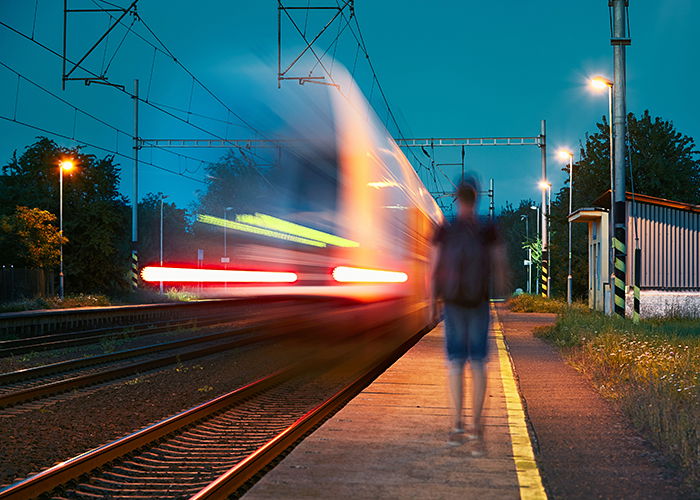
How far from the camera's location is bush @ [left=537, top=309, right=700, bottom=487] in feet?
21.3

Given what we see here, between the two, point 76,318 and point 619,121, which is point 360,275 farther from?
point 76,318

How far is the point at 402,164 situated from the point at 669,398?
8361 millimetres

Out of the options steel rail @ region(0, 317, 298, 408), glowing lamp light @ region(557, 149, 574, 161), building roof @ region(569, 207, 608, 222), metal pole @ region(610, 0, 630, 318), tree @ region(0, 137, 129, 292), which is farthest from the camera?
tree @ region(0, 137, 129, 292)

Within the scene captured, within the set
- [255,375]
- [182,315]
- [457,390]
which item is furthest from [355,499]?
[182,315]

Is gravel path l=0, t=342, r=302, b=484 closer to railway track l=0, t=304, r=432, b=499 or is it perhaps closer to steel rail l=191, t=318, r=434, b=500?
railway track l=0, t=304, r=432, b=499

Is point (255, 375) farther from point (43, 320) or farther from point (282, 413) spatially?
point (43, 320)

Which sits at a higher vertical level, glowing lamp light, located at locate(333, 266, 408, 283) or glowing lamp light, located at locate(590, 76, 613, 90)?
glowing lamp light, located at locate(590, 76, 613, 90)

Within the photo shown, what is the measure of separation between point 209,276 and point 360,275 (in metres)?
2.64

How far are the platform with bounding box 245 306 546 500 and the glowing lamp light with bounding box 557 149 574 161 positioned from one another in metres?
32.4

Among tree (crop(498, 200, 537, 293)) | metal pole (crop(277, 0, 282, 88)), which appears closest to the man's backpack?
metal pole (crop(277, 0, 282, 88))

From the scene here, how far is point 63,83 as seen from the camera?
826 inches

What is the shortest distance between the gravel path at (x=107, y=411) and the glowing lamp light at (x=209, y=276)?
1.54 meters

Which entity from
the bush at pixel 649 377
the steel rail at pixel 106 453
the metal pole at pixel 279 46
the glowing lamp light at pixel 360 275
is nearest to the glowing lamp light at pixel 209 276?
the glowing lamp light at pixel 360 275

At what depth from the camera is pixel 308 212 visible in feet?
40.8
